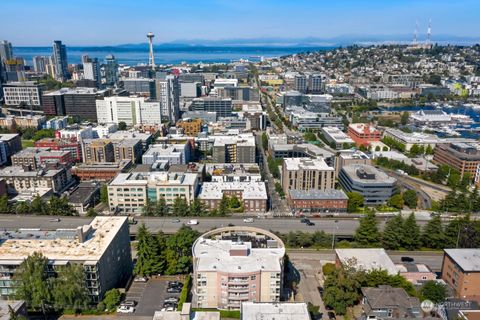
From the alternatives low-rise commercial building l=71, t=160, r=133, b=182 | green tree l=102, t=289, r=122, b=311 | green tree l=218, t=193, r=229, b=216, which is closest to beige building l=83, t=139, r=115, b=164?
low-rise commercial building l=71, t=160, r=133, b=182

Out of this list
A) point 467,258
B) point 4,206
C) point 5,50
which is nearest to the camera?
point 467,258

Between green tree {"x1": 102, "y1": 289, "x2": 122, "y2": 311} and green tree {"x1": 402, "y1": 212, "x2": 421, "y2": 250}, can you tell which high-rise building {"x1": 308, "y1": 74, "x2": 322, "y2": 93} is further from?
green tree {"x1": 102, "y1": 289, "x2": 122, "y2": 311}

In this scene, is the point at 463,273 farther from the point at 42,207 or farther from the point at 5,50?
the point at 5,50

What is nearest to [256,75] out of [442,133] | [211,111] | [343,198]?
[211,111]

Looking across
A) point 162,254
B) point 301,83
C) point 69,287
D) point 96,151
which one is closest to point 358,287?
point 162,254

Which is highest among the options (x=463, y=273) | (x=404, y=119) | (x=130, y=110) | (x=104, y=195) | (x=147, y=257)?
(x=130, y=110)

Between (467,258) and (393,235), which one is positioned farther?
(393,235)

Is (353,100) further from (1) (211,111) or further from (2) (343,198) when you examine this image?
(2) (343,198)
